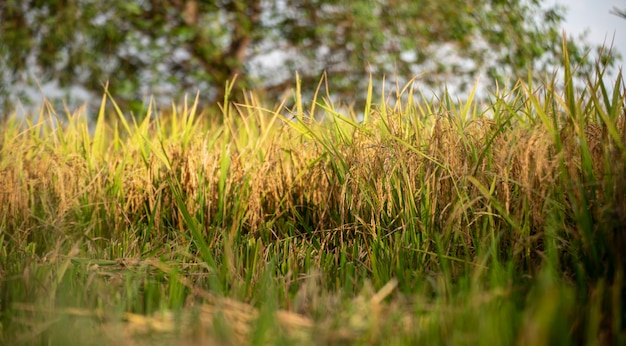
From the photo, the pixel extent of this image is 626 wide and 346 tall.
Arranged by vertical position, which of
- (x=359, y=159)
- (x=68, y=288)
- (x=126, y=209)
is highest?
(x=359, y=159)

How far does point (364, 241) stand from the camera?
1901 millimetres

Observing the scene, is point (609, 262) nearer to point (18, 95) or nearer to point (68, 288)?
point (68, 288)

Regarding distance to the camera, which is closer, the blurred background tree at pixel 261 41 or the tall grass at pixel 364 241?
the tall grass at pixel 364 241

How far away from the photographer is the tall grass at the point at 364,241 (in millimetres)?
1115

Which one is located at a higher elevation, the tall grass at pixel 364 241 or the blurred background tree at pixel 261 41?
the blurred background tree at pixel 261 41

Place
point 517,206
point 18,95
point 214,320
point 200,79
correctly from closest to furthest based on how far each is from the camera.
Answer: point 214,320
point 517,206
point 18,95
point 200,79

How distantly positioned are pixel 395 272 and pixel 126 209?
1318mm

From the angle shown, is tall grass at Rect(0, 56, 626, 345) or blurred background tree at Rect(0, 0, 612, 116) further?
blurred background tree at Rect(0, 0, 612, 116)

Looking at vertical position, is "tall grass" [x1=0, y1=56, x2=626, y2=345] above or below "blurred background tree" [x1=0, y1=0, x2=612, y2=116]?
below

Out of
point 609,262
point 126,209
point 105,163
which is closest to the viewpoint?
point 609,262

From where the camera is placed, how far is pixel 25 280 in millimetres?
1382

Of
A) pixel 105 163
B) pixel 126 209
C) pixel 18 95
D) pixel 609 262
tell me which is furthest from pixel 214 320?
pixel 18 95

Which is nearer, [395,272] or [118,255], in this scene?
[395,272]

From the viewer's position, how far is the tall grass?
1.12 metres
